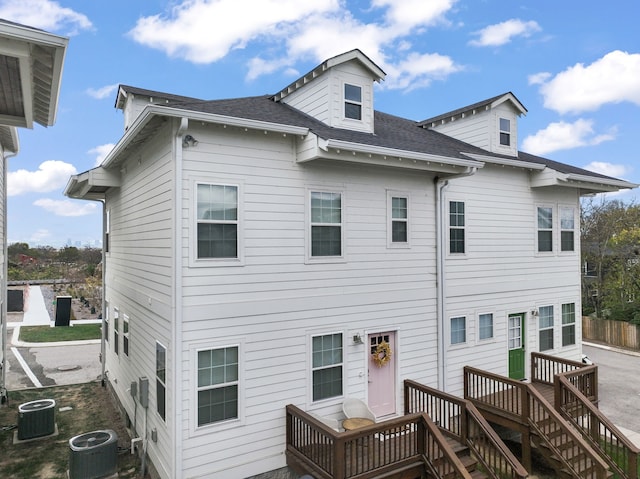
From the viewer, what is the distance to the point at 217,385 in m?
6.39

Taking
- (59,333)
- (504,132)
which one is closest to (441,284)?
(504,132)

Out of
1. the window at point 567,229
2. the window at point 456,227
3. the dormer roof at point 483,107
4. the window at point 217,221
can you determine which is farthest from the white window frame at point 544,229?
the window at point 217,221

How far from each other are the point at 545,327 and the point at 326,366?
6971mm

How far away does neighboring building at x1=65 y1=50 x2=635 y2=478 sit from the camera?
6.32 metres

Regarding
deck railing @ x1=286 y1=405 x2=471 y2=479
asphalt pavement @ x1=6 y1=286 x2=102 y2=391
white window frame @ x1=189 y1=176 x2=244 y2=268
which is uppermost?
white window frame @ x1=189 y1=176 x2=244 y2=268

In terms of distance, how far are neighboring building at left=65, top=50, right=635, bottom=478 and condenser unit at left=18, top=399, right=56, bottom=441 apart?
58.4 inches

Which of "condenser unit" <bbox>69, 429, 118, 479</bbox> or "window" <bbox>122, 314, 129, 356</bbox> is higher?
"window" <bbox>122, 314, 129, 356</bbox>

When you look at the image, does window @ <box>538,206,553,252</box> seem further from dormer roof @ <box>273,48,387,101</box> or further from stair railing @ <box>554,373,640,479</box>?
dormer roof @ <box>273,48,387,101</box>

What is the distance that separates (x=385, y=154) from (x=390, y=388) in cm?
464

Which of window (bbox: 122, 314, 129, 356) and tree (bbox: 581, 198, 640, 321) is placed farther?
tree (bbox: 581, 198, 640, 321)

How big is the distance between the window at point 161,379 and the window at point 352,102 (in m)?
5.68

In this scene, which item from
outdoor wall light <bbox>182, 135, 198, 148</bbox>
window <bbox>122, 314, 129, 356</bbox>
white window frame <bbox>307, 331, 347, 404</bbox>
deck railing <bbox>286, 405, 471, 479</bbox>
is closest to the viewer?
deck railing <bbox>286, 405, 471, 479</bbox>

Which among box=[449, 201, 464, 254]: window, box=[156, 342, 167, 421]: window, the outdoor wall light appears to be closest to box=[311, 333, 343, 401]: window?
box=[156, 342, 167, 421]: window

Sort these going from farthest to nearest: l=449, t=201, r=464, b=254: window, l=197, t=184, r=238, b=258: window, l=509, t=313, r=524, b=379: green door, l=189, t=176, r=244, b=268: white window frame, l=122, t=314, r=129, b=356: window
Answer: l=509, t=313, r=524, b=379: green door, l=122, t=314, r=129, b=356: window, l=449, t=201, r=464, b=254: window, l=197, t=184, r=238, b=258: window, l=189, t=176, r=244, b=268: white window frame
